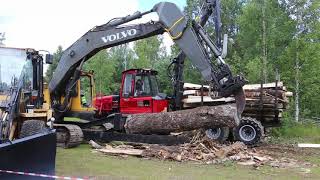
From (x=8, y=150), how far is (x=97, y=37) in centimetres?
830

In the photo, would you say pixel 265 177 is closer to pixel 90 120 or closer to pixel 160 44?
pixel 90 120

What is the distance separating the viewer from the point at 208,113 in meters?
13.6

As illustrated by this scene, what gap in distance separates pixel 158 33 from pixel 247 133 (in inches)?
174

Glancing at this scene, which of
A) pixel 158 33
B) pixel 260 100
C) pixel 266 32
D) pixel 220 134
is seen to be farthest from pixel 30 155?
pixel 266 32

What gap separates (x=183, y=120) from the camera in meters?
13.9

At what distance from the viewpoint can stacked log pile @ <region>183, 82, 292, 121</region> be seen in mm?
16202

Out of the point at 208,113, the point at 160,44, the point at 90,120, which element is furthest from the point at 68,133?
the point at 160,44

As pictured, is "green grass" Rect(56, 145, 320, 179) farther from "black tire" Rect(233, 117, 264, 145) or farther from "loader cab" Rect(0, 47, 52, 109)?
"black tire" Rect(233, 117, 264, 145)

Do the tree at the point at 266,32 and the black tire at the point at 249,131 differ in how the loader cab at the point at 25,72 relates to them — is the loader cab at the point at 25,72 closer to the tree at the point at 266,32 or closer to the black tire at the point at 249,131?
the black tire at the point at 249,131

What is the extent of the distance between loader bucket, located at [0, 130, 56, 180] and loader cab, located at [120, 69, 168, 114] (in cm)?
757

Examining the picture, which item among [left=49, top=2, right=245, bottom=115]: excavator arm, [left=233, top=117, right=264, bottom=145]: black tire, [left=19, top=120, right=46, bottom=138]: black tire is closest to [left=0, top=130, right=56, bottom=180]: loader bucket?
[left=19, top=120, right=46, bottom=138]: black tire

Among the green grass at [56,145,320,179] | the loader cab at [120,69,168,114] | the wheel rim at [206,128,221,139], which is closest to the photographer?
the green grass at [56,145,320,179]

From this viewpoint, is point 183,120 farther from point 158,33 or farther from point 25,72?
point 25,72

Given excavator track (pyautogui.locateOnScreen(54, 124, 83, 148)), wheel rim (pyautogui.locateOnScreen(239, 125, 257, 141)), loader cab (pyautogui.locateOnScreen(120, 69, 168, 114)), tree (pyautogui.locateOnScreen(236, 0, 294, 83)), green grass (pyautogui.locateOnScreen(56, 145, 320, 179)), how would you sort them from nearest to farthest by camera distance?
green grass (pyautogui.locateOnScreen(56, 145, 320, 179)), excavator track (pyautogui.locateOnScreen(54, 124, 83, 148)), wheel rim (pyautogui.locateOnScreen(239, 125, 257, 141)), loader cab (pyautogui.locateOnScreen(120, 69, 168, 114)), tree (pyautogui.locateOnScreen(236, 0, 294, 83))
